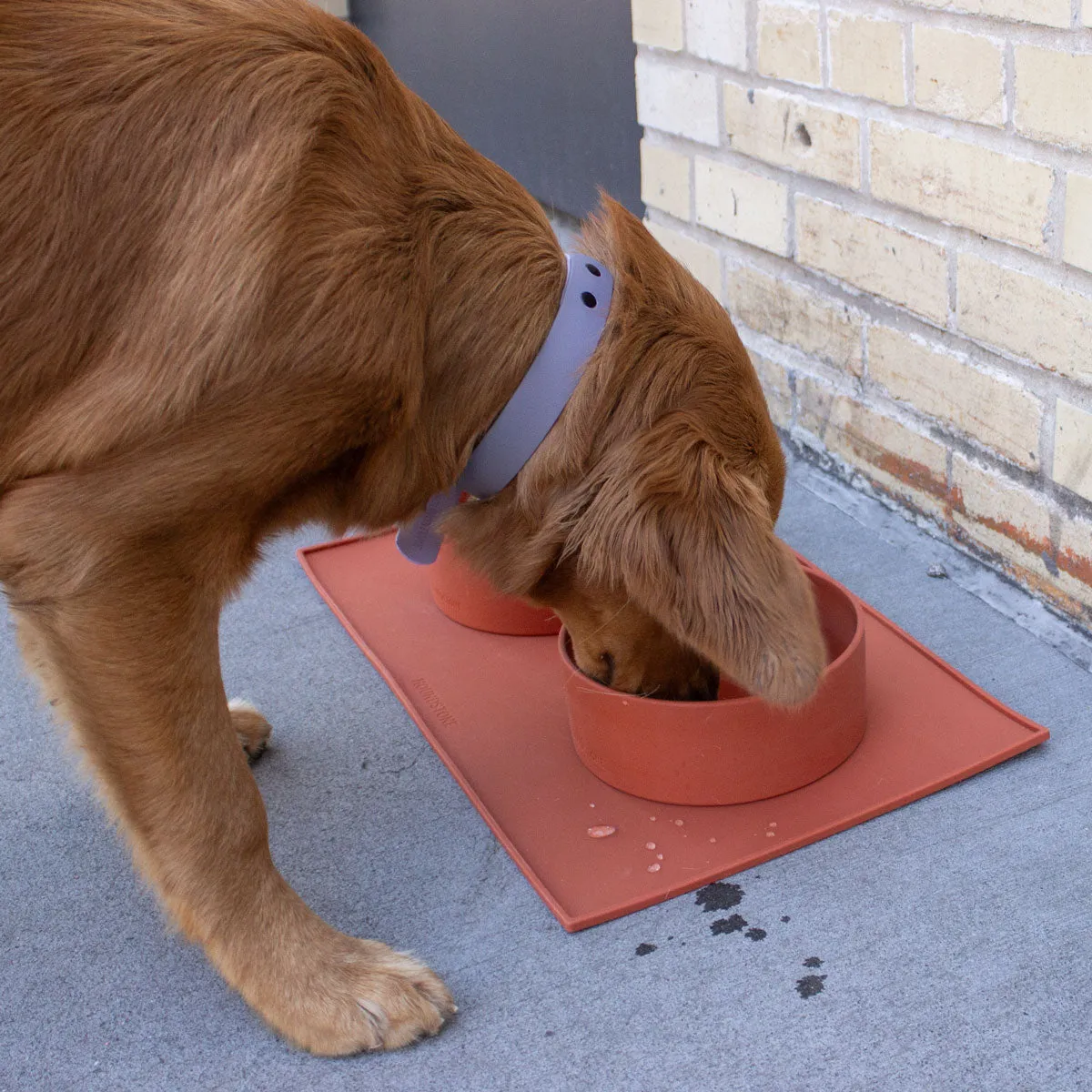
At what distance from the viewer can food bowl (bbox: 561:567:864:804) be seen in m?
2.15

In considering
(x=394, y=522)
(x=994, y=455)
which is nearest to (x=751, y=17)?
(x=994, y=455)

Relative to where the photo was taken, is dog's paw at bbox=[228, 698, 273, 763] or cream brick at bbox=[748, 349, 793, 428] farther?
cream brick at bbox=[748, 349, 793, 428]

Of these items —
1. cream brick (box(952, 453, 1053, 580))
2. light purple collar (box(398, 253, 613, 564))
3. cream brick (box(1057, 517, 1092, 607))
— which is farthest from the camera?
cream brick (box(952, 453, 1053, 580))

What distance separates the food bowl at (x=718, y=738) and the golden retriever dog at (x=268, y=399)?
0.84ft

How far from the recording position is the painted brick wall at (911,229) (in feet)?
7.91

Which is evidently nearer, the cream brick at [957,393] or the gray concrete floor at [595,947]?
the gray concrete floor at [595,947]

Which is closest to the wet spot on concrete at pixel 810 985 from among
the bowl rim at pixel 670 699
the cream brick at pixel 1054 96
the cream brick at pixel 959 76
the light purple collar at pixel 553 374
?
the bowl rim at pixel 670 699

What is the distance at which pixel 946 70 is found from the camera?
2.56 metres

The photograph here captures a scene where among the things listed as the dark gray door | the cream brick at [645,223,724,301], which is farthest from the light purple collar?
the dark gray door

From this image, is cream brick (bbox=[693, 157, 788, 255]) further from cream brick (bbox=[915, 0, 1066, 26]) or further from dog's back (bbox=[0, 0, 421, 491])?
dog's back (bbox=[0, 0, 421, 491])

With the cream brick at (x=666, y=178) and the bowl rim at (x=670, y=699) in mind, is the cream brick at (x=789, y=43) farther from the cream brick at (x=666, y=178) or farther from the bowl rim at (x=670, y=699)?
the bowl rim at (x=670, y=699)

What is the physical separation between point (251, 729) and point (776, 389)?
1740 millimetres

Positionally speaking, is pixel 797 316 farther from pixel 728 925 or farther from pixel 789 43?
pixel 728 925

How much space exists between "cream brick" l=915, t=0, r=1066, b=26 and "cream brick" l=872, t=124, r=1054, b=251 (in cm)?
25
